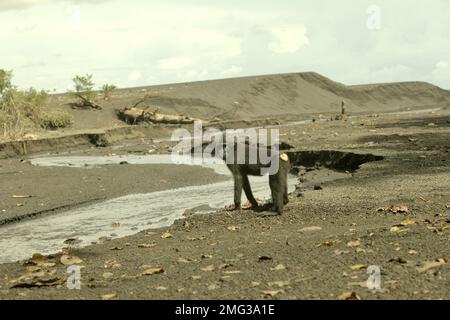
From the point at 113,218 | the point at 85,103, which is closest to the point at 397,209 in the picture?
the point at 113,218

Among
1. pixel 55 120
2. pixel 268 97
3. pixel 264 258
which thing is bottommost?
pixel 264 258

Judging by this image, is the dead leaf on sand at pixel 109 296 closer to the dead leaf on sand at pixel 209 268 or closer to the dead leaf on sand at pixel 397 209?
the dead leaf on sand at pixel 209 268

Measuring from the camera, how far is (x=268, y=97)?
2758 inches

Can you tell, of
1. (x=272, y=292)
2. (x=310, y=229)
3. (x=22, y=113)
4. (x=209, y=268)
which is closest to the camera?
(x=272, y=292)

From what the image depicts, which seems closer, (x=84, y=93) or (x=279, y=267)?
(x=279, y=267)

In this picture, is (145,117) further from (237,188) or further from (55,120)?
(237,188)

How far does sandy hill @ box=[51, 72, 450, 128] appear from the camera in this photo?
53197 millimetres

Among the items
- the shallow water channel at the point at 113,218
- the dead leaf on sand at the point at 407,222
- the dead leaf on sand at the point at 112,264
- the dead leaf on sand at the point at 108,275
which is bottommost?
the shallow water channel at the point at 113,218

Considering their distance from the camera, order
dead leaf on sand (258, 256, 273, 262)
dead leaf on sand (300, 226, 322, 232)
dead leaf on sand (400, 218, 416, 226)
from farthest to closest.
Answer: dead leaf on sand (300, 226, 322, 232) → dead leaf on sand (400, 218, 416, 226) → dead leaf on sand (258, 256, 273, 262)

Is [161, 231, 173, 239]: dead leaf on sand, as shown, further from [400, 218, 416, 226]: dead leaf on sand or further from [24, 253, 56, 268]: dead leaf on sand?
[400, 218, 416, 226]: dead leaf on sand

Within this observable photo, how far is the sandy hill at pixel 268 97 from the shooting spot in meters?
53.2

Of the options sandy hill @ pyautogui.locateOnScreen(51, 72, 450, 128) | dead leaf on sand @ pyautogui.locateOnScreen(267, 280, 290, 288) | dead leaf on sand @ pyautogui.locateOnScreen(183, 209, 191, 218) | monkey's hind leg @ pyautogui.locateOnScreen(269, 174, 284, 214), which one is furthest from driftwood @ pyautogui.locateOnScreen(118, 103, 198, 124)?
dead leaf on sand @ pyautogui.locateOnScreen(267, 280, 290, 288)

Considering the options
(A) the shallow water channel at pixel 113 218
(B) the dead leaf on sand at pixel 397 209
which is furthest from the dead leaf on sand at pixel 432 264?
(A) the shallow water channel at pixel 113 218

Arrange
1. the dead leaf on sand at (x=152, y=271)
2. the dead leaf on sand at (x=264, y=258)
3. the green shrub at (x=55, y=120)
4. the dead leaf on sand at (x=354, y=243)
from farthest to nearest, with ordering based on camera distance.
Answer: the green shrub at (x=55, y=120), the dead leaf on sand at (x=354, y=243), the dead leaf on sand at (x=264, y=258), the dead leaf on sand at (x=152, y=271)
